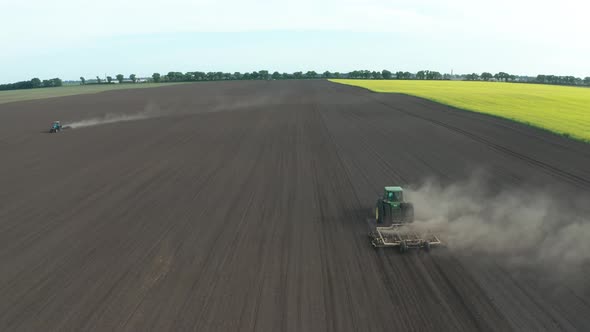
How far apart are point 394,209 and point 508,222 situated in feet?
19.8

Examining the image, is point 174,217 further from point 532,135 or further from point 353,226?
point 532,135

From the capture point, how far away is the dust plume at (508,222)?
12938 millimetres

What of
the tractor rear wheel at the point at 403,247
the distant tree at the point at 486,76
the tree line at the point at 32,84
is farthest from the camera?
the distant tree at the point at 486,76

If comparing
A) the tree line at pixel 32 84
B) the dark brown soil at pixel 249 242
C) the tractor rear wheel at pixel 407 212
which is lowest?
the dark brown soil at pixel 249 242

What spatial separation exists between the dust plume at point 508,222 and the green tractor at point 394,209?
134 cm

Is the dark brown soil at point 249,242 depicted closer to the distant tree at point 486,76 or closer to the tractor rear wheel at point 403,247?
the tractor rear wheel at point 403,247

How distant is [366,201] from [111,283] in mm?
12107

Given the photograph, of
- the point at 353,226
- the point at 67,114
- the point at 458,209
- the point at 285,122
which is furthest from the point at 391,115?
the point at 67,114

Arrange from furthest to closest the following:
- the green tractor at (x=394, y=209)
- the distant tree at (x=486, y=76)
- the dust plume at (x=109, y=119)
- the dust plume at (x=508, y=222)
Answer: the distant tree at (x=486, y=76), the dust plume at (x=109, y=119), the green tractor at (x=394, y=209), the dust plume at (x=508, y=222)

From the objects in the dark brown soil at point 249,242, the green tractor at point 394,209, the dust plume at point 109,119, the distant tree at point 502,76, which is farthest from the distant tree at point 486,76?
the green tractor at point 394,209

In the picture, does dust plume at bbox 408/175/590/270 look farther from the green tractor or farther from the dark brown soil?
the dark brown soil

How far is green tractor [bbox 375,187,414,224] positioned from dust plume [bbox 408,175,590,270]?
4.38ft

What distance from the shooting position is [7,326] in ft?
31.0

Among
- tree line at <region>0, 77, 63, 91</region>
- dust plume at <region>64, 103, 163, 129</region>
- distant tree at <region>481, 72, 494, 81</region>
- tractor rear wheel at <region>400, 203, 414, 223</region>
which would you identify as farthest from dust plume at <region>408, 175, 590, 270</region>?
tree line at <region>0, 77, 63, 91</region>
